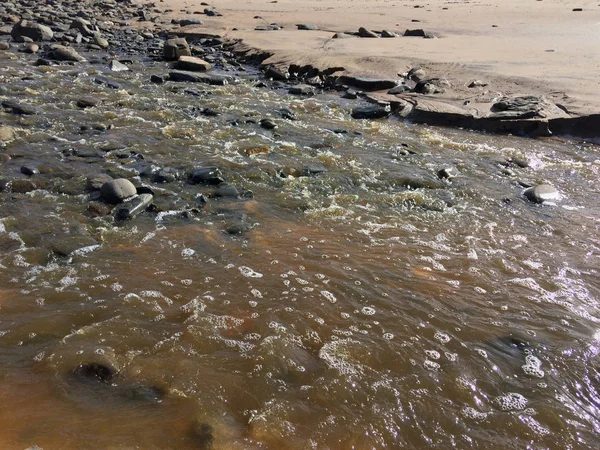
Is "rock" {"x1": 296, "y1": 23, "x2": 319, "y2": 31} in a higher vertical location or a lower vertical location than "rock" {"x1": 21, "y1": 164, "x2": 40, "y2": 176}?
higher

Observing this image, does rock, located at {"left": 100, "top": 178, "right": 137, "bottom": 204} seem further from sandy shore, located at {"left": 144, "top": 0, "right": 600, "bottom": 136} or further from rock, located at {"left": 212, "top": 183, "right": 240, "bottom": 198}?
sandy shore, located at {"left": 144, "top": 0, "right": 600, "bottom": 136}

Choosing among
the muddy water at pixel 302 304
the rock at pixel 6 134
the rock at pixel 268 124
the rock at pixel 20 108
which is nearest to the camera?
the muddy water at pixel 302 304

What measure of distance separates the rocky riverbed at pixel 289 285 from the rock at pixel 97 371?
14 mm

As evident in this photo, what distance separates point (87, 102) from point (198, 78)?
3.53 metres

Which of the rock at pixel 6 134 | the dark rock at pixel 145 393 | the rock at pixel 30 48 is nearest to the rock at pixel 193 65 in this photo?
the rock at pixel 30 48

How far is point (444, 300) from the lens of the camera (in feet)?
13.8

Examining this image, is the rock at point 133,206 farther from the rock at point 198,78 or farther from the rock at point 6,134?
the rock at point 198,78

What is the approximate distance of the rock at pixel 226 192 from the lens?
6133 millimetres

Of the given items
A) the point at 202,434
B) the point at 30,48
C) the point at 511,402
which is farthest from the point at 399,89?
the point at 30,48

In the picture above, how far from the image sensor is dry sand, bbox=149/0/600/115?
10.8m

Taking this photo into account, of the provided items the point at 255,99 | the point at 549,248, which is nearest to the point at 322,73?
the point at 255,99

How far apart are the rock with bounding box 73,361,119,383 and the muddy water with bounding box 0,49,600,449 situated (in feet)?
0.15

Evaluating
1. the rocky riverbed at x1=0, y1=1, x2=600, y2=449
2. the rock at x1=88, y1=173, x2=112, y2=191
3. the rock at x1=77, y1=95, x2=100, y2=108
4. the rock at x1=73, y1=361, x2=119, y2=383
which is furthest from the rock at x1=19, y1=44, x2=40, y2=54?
the rock at x1=73, y1=361, x2=119, y2=383

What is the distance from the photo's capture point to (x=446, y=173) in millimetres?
7023
